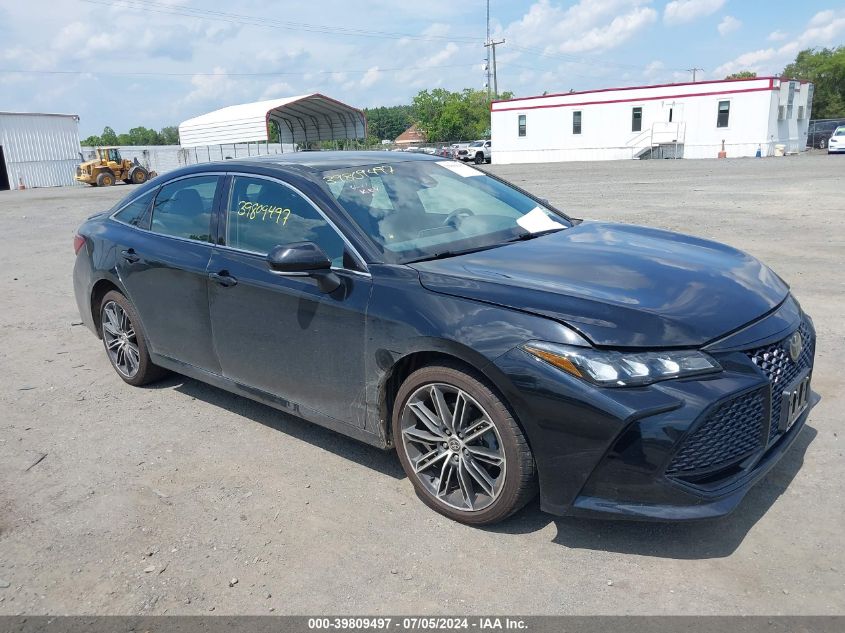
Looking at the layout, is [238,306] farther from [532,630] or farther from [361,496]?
[532,630]

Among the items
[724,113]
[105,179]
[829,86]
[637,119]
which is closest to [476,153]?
[637,119]

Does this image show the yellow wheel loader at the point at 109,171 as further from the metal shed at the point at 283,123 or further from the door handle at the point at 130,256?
the door handle at the point at 130,256

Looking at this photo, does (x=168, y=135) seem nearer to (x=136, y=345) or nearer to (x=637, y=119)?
(x=637, y=119)

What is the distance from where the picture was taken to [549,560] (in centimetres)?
300

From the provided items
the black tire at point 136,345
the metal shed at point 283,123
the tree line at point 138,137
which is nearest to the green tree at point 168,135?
the tree line at point 138,137

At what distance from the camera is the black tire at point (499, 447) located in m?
2.99

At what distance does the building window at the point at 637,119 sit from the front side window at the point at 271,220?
4775cm

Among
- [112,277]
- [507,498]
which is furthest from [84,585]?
[112,277]

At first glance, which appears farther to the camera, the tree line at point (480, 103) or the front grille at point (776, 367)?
the tree line at point (480, 103)

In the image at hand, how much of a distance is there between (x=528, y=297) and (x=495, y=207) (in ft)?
4.93

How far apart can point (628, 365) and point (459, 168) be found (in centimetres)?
242

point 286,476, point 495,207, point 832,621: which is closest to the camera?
point 832,621

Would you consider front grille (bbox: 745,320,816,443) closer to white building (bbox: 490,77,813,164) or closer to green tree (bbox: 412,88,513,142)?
white building (bbox: 490,77,813,164)

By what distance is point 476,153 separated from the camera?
53656 mm
